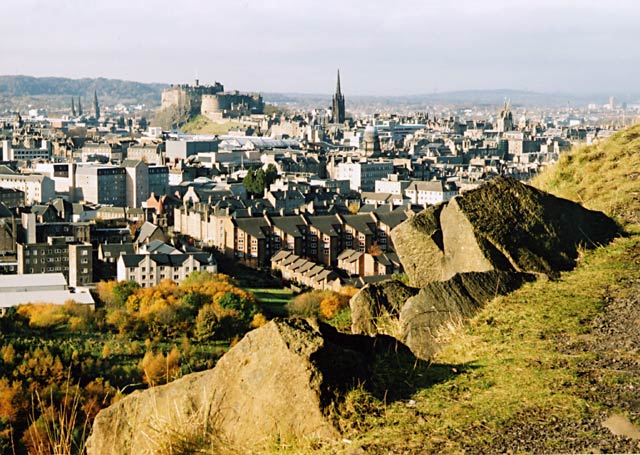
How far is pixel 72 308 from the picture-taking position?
75.4 feet

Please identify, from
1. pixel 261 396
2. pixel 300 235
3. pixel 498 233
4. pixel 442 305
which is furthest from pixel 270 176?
pixel 261 396

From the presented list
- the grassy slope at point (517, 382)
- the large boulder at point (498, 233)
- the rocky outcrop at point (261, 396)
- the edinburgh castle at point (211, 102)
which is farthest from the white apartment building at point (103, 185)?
the edinburgh castle at point (211, 102)

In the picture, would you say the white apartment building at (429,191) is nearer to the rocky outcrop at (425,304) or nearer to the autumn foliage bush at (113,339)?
the autumn foliage bush at (113,339)

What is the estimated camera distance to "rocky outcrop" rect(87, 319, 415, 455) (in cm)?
350

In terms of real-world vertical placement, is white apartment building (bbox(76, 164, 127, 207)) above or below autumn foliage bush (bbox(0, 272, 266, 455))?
above

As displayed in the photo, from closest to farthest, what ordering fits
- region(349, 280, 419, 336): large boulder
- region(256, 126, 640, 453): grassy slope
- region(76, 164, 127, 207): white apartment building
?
1. region(256, 126, 640, 453): grassy slope
2. region(349, 280, 419, 336): large boulder
3. region(76, 164, 127, 207): white apartment building

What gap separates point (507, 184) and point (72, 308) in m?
18.4

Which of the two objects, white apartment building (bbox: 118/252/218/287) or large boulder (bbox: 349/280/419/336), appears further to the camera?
white apartment building (bbox: 118/252/218/287)

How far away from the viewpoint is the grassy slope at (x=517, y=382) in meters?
3.29

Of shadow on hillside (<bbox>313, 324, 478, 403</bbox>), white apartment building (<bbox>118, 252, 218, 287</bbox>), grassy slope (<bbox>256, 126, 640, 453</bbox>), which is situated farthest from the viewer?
white apartment building (<bbox>118, 252, 218, 287</bbox>)

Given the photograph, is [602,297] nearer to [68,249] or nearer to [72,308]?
[72,308]

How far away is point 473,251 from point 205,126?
9218 cm

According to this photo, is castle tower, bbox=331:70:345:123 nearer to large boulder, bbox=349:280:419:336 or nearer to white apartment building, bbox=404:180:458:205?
white apartment building, bbox=404:180:458:205

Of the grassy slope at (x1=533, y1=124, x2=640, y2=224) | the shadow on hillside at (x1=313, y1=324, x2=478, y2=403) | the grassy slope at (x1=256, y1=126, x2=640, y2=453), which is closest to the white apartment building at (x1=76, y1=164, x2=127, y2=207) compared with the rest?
the grassy slope at (x1=533, y1=124, x2=640, y2=224)
